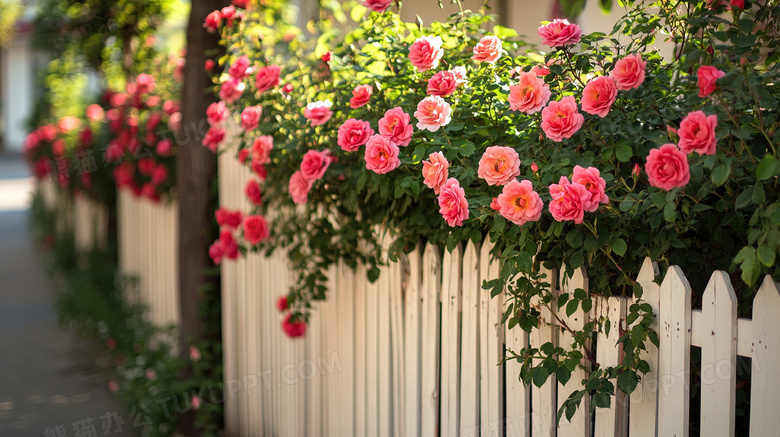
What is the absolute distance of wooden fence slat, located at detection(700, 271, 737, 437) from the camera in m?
1.78

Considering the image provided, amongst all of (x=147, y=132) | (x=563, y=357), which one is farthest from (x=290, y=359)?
(x=147, y=132)

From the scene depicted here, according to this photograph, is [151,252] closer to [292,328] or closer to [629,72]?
[292,328]

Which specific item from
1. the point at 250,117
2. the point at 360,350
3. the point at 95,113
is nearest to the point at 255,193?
the point at 250,117

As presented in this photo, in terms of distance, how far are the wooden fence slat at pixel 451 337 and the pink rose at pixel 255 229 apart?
1009 millimetres

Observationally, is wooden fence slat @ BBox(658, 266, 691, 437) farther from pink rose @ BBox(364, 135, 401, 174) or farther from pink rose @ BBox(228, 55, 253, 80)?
pink rose @ BBox(228, 55, 253, 80)

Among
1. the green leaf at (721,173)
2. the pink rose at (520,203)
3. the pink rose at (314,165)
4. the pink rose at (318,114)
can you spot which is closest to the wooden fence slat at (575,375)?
the pink rose at (520,203)

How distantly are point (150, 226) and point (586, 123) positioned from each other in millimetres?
4555

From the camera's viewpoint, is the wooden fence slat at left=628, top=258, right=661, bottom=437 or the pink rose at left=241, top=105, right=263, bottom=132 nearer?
the wooden fence slat at left=628, top=258, right=661, bottom=437

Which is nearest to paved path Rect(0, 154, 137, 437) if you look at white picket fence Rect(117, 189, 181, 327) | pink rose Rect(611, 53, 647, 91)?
white picket fence Rect(117, 189, 181, 327)

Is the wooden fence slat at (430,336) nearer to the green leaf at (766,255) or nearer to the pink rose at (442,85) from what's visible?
the pink rose at (442,85)

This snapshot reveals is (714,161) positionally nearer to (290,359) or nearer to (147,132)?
(290,359)

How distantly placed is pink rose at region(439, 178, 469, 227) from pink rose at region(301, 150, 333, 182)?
0.67 meters

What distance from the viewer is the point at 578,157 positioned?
2010 mm

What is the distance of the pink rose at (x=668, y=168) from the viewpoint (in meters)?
1.67
